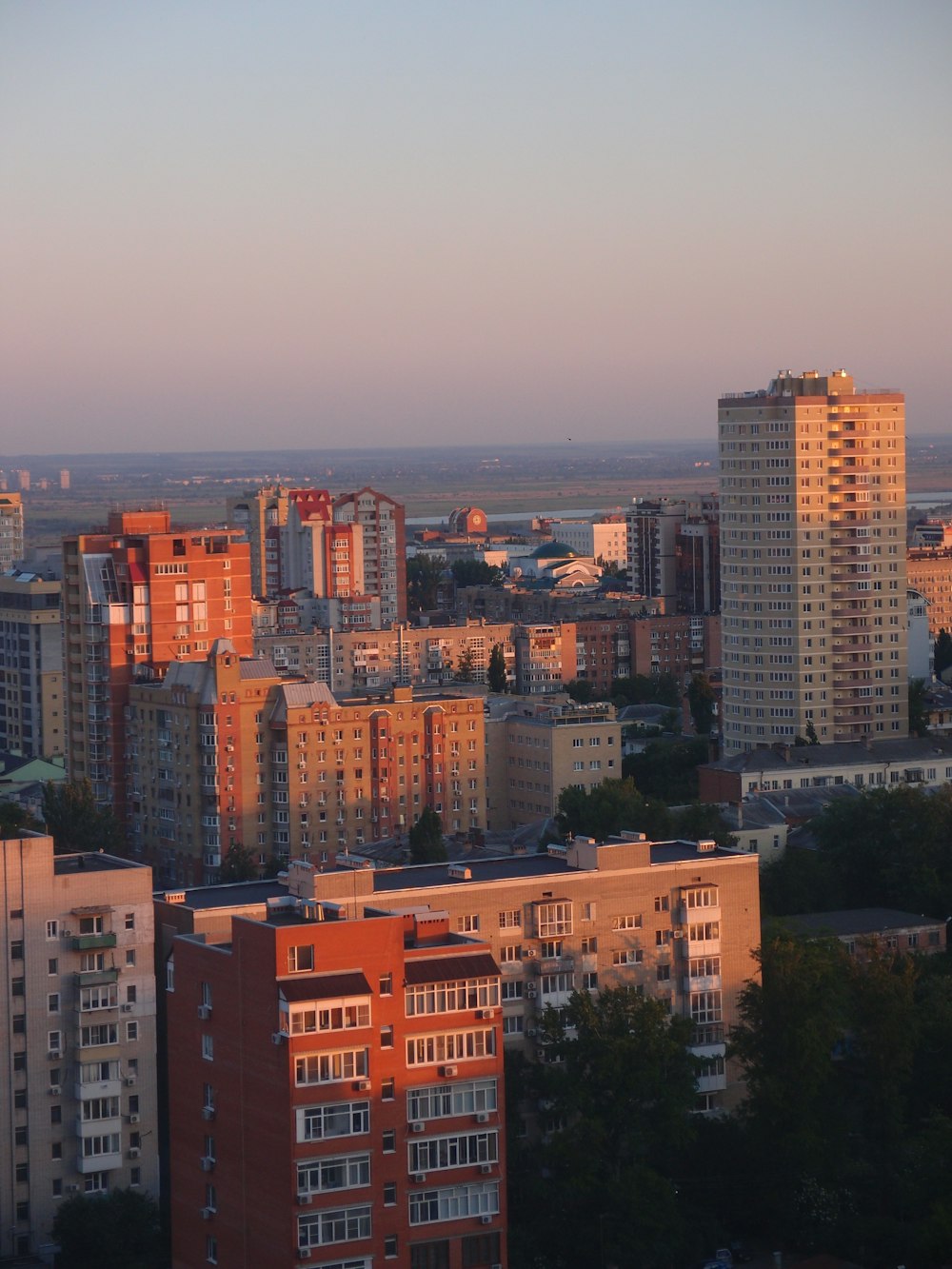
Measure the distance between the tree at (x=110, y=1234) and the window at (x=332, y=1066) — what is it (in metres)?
3.27

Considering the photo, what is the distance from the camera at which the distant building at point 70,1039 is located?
72.9 feet

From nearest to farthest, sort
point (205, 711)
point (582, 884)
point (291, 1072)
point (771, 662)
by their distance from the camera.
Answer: point (291, 1072) → point (582, 884) → point (205, 711) → point (771, 662)

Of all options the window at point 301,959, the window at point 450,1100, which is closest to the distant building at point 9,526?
the window at point 450,1100

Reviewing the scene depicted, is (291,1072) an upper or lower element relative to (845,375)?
lower

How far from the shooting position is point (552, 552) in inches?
4195

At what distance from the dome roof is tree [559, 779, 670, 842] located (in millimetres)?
67538

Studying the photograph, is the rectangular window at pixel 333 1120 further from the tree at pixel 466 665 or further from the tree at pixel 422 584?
the tree at pixel 422 584

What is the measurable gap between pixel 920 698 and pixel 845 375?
7.10 meters

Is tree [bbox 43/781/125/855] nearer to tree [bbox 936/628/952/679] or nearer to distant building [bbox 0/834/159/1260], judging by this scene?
distant building [bbox 0/834/159/1260]

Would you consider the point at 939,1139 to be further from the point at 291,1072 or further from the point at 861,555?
the point at 861,555

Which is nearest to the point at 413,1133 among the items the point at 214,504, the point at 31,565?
the point at 31,565

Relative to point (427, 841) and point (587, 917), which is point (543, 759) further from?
point (587, 917)

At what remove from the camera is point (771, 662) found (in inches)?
1802

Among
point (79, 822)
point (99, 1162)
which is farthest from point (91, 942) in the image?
point (79, 822)
